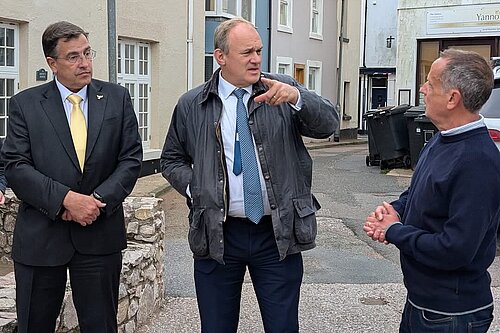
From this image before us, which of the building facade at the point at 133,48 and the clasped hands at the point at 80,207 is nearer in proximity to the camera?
the clasped hands at the point at 80,207

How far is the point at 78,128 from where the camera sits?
142 inches

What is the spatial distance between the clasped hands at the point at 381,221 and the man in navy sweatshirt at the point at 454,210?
0.03 metres

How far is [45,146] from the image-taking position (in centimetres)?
353

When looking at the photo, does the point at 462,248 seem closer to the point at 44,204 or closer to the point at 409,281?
the point at 409,281

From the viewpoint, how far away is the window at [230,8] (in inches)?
667

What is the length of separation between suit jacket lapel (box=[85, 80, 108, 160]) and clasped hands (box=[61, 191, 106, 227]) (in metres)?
0.22

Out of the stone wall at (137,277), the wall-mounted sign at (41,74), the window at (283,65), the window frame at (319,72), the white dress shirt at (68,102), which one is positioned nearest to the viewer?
the white dress shirt at (68,102)

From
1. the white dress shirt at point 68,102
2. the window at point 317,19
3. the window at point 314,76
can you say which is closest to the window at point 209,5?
the window at point 314,76

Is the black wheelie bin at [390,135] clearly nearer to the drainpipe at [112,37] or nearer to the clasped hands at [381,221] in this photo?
the drainpipe at [112,37]

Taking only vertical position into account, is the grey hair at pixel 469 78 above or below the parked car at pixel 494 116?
above

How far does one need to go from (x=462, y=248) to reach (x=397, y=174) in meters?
12.4

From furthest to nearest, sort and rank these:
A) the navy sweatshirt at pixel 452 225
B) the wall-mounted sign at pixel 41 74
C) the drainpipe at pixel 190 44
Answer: the drainpipe at pixel 190 44 → the wall-mounted sign at pixel 41 74 → the navy sweatshirt at pixel 452 225

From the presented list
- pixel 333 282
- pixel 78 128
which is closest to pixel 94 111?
pixel 78 128

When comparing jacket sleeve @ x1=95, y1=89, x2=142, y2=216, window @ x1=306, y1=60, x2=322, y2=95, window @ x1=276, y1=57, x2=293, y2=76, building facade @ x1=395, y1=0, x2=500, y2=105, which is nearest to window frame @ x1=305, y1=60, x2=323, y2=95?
window @ x1=306, y1=60, x2=322, y2=95
